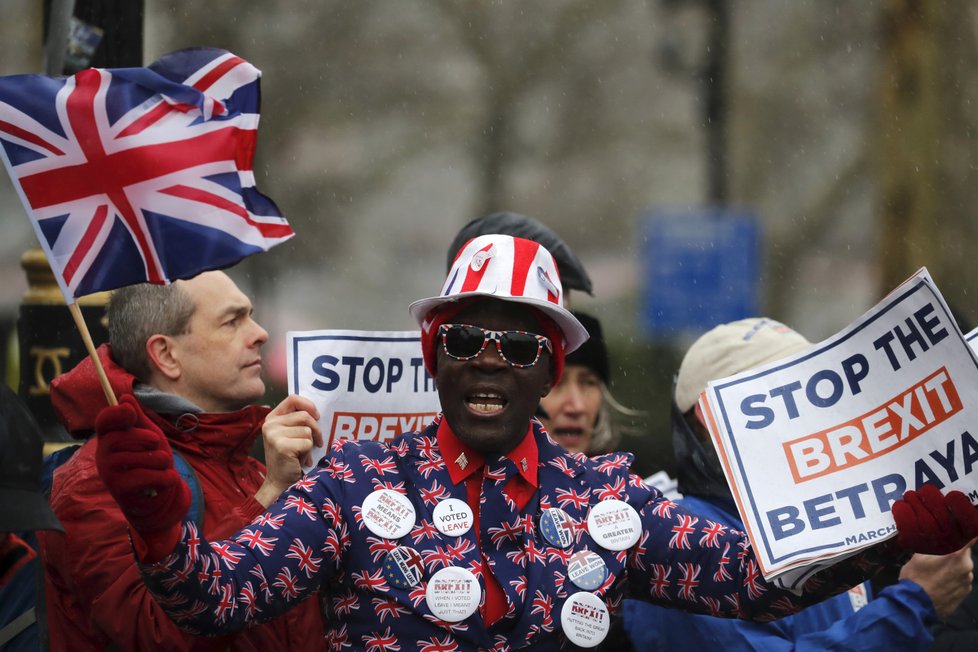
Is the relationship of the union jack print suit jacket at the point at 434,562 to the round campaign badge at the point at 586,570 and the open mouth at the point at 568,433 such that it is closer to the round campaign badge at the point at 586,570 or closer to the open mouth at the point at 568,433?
the round campaign badge at the point at 586,570

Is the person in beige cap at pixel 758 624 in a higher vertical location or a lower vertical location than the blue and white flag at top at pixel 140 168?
lower

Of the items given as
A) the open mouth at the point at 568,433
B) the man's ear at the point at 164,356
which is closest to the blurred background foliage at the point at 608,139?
the open mouth at the point at 568,433

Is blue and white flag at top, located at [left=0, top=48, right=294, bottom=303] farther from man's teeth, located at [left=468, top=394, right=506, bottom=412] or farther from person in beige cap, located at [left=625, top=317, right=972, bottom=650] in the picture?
person in beige cap, located at [left=625, top=317, right=972, bottom=650]

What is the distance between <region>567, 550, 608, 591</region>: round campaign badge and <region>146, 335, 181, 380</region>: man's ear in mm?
1357

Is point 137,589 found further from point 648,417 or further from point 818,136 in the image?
point 818,136

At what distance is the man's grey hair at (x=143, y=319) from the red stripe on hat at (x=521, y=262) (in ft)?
3.69

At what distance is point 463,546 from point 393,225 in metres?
11.1

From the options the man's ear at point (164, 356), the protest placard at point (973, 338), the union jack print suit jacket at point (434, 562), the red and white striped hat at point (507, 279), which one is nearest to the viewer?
the union jack print suit jacket at point (434, 562)

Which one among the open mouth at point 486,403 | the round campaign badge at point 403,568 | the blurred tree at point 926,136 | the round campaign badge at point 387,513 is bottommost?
the round campaign badge at point 403,568

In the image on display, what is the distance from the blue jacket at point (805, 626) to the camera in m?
4.04

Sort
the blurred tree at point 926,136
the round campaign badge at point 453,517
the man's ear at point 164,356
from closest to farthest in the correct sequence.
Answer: the round campaign badge at point 453,517
the man's ear at point 164,356
the blurred tree at point 926,136

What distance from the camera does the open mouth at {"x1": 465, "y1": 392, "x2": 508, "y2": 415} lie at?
12.1 feet

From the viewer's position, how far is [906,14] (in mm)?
13375

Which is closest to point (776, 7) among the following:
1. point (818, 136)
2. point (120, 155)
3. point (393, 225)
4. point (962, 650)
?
point (818, 136)
